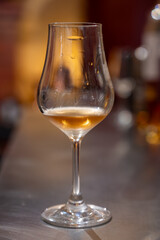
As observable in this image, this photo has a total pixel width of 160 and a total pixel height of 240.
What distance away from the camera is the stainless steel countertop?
2.12 ft

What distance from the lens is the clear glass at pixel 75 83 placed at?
66 cm

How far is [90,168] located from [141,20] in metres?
2.90

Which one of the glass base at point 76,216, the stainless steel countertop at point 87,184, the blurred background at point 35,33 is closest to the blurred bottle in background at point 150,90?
the stainless steel countertop at point 87,184

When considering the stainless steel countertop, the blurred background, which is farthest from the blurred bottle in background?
the blurred background

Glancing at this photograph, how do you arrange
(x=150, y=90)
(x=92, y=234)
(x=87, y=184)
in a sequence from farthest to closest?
(x=150, y=90)
(x=87, y=184)
(x=92, y=234)

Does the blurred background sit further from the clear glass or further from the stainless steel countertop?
the clear glass

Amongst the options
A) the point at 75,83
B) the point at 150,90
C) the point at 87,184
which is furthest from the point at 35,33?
the point at 75,83

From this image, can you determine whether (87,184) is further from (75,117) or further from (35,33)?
(35,33)

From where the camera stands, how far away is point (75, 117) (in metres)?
0.66

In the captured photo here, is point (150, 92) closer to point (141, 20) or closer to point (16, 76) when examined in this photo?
point (141, 20)

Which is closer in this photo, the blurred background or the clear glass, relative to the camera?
the clear glass

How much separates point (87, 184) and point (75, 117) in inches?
11.0

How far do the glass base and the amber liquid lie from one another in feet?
0.42

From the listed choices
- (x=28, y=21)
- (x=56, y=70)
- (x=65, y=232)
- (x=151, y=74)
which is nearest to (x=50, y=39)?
(x=56, y=70)
